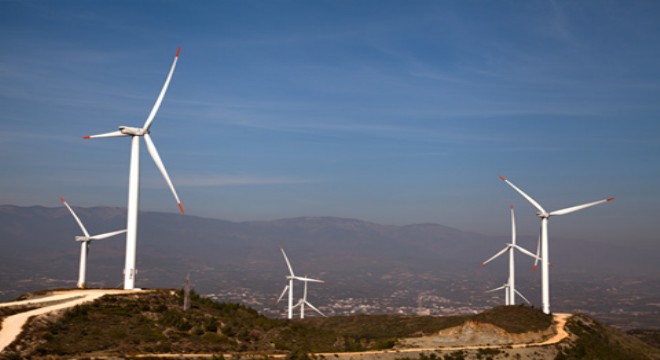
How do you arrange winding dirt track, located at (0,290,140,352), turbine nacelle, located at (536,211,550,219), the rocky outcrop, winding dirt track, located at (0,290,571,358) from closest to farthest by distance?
winding dirt track, located at (0,290,140,352) → winding dirt track, located at (0,290,571,358) → the rocky outcrop → turbine nacelle, located at (536,211,550,219)

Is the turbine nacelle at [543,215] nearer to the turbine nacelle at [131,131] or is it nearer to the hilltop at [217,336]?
the hilltop at [217,336]

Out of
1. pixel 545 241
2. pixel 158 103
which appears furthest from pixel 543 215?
pixel 158 103

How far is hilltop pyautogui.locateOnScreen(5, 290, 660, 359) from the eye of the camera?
60469 mm

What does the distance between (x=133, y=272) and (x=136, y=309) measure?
8744 millimetres

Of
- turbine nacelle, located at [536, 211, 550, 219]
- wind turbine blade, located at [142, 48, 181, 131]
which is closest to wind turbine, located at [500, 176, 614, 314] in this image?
turbine nacelle, located at [536, 211, 550, 219]

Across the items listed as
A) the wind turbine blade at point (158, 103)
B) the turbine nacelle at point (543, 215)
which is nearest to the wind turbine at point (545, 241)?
the turbine nacelle at point (543, 215)

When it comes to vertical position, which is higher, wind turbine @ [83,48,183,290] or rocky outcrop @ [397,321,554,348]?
wind turbine @ [83,48,183,290]

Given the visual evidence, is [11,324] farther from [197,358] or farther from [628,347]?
[628,347]

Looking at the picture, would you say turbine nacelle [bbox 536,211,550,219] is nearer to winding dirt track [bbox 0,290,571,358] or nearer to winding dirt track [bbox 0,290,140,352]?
winding dirt track [bbox 0,290,571,358]

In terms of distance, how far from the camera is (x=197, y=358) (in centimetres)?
5941

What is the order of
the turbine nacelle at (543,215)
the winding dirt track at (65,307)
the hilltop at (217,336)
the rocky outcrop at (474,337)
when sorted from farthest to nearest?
the turbine nacelle at (543,215) → the rocky outcrop at (474,337) → the hilltop at (217,336) → the winding dirt track at (65,307)

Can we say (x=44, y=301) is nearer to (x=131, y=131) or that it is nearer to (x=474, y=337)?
(x=131, y=131)

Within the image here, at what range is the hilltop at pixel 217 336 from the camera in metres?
60.5

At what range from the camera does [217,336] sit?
70688 millimetres
